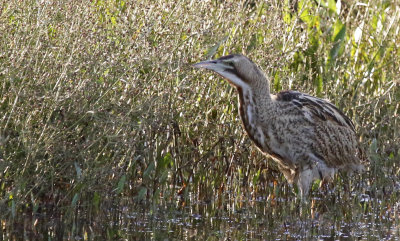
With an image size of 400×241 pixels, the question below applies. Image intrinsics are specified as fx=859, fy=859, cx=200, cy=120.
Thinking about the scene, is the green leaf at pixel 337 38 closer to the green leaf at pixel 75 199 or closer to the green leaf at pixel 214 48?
the green leaf at pixel 214 48

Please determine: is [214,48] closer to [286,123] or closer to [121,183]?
[286,123]

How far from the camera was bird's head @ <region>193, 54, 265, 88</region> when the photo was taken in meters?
6.23

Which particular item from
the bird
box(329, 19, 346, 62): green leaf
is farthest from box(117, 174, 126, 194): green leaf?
box(329, 19, 346, 62): green leaf

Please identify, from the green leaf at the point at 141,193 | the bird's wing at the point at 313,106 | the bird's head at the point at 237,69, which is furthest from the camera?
the bird's wing at the point at 313,106

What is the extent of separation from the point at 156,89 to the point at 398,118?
256 centimetres

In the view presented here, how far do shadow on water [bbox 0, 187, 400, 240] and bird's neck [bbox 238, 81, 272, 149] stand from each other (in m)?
0.55

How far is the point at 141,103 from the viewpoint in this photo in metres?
5.85

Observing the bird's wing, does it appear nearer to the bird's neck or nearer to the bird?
the bird

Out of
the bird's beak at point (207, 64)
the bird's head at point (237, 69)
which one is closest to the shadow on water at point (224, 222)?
the bird's head at point (237, 69)

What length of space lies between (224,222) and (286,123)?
963 millimetres

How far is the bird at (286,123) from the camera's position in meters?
6.45

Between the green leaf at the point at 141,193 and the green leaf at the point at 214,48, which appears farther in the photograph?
the green leaf at the point at 214,48

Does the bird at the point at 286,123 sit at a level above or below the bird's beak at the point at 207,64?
below

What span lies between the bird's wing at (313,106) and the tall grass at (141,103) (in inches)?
14.3
